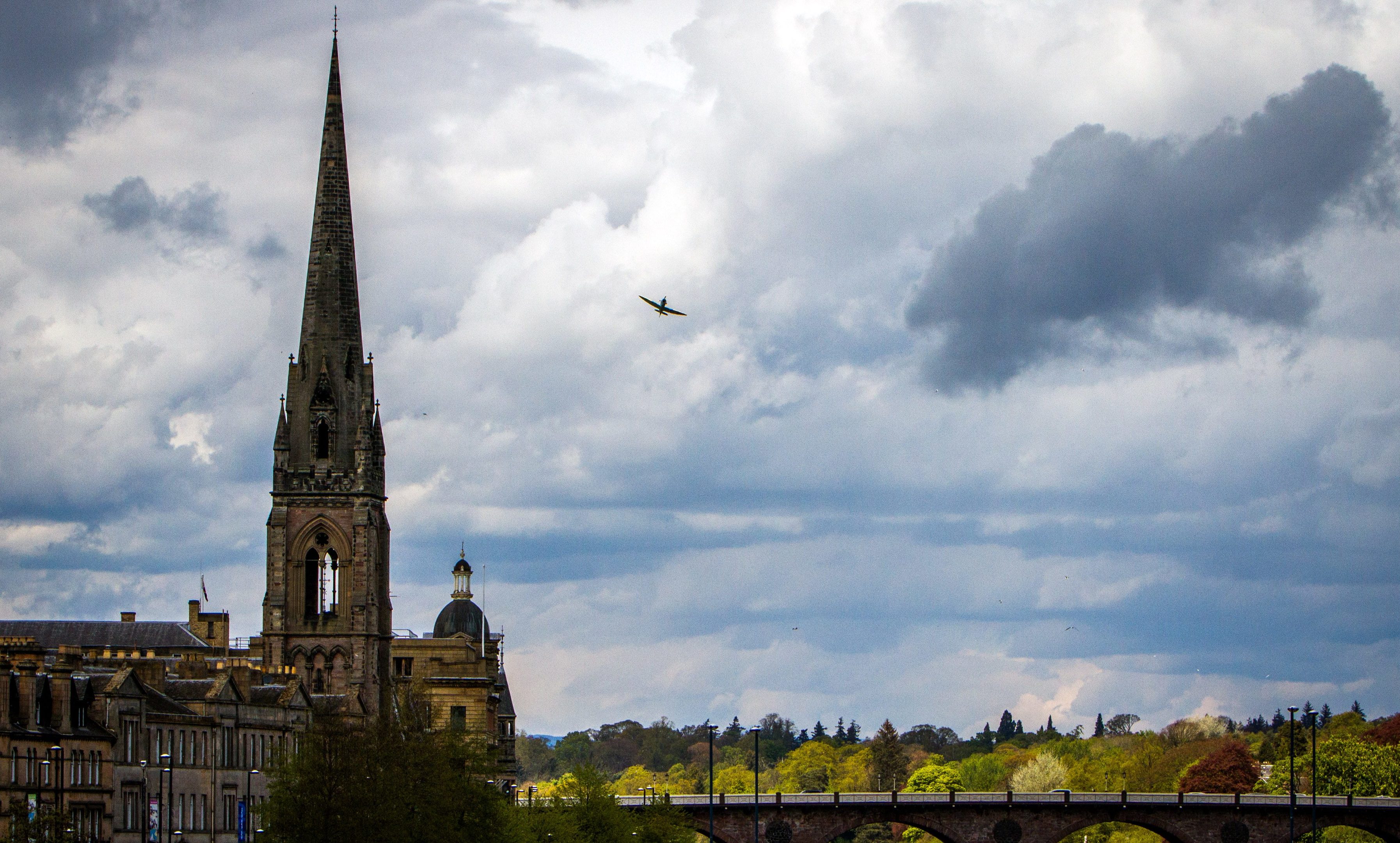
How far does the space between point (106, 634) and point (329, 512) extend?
2013 centimetres

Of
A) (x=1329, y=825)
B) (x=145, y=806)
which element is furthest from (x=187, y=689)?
(x=1329, y=825)

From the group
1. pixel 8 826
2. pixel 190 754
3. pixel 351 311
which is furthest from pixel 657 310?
pixel 8 826

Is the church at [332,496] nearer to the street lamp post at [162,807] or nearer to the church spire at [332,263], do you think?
the church spire at [332,263]

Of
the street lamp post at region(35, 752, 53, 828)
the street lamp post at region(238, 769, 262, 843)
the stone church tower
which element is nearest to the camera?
the street lamp post at region(35, 752, 53, 828)

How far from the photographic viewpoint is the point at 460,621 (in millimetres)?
190250

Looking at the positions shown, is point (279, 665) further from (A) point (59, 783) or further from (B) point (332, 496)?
(A) point (59, 783)

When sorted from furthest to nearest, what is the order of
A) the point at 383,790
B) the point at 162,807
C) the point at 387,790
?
the point at 162,807, the point at 387,790, the point at 383,790

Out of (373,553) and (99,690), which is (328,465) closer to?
(373,553)

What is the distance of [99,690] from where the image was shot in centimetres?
11581

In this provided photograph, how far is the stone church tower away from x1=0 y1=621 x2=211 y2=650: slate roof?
40.6 ft

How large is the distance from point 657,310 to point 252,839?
38015 mm

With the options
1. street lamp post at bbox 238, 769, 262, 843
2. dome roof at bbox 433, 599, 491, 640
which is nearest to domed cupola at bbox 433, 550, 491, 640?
dome roof at bbox 433, 599, 491, 640

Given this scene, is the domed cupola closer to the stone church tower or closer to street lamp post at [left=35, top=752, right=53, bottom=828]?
the stone church tower

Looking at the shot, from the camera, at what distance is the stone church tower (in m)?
150
